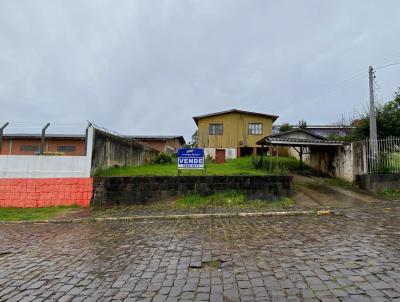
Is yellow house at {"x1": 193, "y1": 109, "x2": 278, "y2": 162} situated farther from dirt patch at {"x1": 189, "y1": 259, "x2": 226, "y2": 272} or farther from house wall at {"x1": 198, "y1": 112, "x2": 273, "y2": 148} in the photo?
dirt patch at {"x1": 189, "y1": 259, "x2": 226, "y2": 272}

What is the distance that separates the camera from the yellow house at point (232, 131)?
29188mm

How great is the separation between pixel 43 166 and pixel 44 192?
1.05 metres

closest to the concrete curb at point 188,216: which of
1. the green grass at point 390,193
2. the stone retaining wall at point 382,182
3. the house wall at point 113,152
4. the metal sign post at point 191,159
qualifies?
the house wall at point 113,152

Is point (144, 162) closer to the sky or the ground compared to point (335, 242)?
closer to the sky

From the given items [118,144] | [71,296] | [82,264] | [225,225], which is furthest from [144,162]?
[71,296]

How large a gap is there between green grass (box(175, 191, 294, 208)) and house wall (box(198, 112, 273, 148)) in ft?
58.0

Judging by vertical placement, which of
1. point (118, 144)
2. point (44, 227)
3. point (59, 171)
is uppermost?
point (118, 144)

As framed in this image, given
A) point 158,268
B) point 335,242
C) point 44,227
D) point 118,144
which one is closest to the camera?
point 158,268

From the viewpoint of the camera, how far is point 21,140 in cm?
2317

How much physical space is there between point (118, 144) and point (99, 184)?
144 inches

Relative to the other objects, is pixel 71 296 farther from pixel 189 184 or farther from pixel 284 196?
pixel 284 196

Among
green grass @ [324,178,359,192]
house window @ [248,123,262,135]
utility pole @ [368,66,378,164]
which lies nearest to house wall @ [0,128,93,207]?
green grass @ [324,178,359,192]

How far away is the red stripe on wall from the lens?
457 inches

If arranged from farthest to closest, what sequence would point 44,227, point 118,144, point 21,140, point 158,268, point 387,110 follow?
point 21,140 → point 387,110 → point 118,144 → point 44,227 → point 158,268
